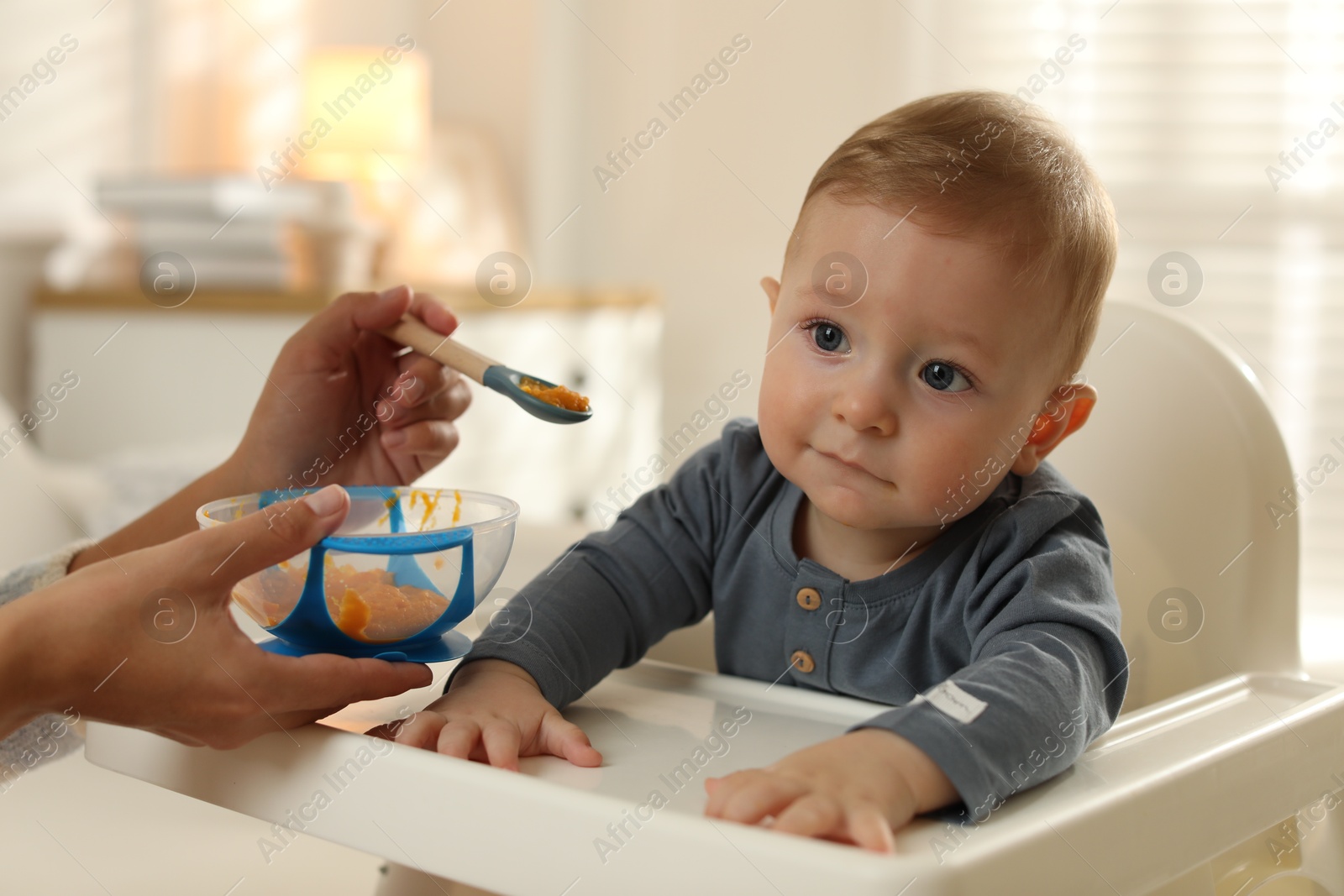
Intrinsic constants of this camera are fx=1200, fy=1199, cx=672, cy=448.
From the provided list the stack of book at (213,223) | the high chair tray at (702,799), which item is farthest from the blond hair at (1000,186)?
the stack of book at (213,223)

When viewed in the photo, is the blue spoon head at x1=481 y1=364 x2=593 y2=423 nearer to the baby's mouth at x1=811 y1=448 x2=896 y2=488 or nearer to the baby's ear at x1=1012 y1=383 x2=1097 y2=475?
the baby's mouth at x1=811 y1=448 x2=896 y2=488

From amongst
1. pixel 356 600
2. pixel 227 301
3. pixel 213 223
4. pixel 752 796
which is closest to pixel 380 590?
pixel 356 600

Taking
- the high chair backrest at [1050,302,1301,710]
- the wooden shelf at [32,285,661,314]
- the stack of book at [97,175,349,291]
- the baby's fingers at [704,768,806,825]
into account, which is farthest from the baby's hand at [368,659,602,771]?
the stack of book at [97,175,349,291]

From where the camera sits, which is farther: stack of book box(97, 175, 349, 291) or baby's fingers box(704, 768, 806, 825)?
stack of book box(97, 175, 349, 291)

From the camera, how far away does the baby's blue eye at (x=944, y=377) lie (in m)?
0.68

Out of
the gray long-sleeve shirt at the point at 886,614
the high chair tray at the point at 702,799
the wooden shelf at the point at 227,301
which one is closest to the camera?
the high chair tray at the point at 702,799

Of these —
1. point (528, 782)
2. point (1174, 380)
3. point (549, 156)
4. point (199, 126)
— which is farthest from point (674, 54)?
point (528, 782)

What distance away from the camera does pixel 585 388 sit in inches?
107

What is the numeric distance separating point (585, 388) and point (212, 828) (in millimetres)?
1744

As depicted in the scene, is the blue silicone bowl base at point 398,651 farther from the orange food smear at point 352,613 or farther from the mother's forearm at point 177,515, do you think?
the mother's forearm at point 177,515

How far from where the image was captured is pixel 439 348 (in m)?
0.84

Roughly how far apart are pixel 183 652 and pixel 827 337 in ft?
1.28

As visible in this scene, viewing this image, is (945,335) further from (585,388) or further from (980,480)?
(585,388)

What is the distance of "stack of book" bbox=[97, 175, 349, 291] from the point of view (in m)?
2.29
